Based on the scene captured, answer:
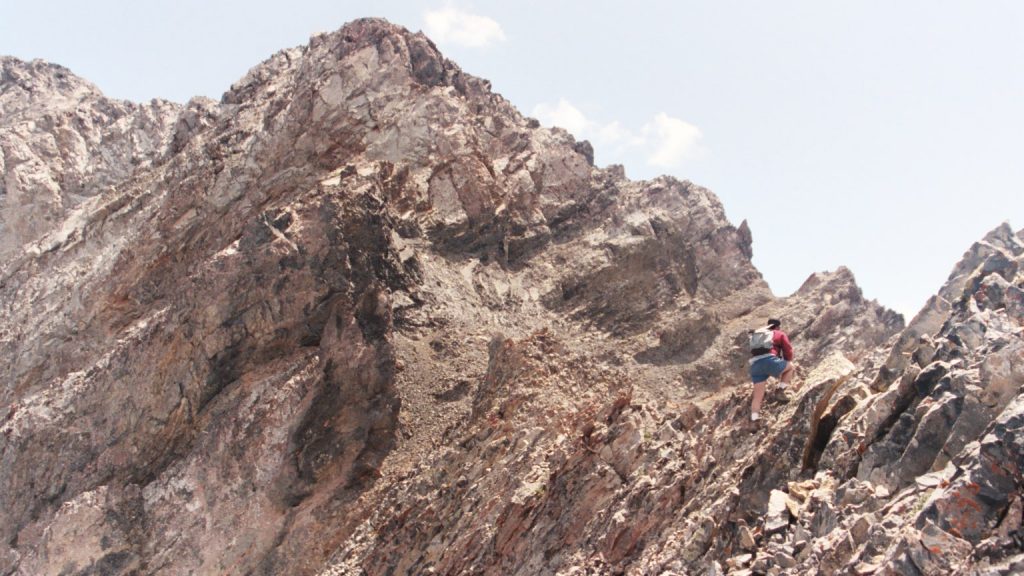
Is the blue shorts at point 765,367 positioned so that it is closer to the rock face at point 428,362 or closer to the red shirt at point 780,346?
the red shirt at point 780,346

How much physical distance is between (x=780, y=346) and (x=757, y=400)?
141cm

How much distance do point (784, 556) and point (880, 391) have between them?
385cm

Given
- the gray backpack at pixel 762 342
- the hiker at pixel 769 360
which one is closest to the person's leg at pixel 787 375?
the hiker at pixel 769 360

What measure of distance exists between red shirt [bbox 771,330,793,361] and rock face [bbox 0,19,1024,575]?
3.40 feet

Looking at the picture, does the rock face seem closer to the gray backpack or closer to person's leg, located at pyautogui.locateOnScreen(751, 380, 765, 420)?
person's leg, located at pyautogui.locateOnScreen(751, 380, 765, 420)

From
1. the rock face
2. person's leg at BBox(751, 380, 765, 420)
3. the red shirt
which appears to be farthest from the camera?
the red shirt

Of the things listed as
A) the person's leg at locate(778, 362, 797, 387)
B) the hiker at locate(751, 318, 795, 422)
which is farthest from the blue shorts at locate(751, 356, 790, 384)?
the person's leg at locate(778, 362, 797, 387)

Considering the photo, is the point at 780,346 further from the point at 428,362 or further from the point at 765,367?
the point at 428,362

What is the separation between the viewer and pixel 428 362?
33.7 m

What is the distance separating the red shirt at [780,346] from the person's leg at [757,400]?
82cm

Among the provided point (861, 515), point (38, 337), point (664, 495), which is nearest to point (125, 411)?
point (38, 337)

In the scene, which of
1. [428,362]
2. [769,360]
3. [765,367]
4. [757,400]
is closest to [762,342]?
[769,360]

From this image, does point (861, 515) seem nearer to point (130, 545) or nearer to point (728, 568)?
point (728, 568)

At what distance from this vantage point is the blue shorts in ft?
52.7
